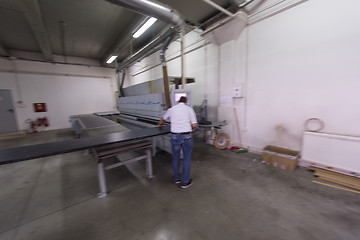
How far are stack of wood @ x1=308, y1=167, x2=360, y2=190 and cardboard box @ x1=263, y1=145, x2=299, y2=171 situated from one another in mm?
348

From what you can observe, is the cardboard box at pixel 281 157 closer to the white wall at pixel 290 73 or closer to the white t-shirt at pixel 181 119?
the white wall at pixel 290 73

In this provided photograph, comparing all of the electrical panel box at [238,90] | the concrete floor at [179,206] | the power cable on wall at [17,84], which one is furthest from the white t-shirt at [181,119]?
the power cable on wall at [17,84]

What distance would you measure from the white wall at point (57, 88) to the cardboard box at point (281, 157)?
8630 mm

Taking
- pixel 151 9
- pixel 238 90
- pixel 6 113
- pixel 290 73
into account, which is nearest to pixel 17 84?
pixel 6 113

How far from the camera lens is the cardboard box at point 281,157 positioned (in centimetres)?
261

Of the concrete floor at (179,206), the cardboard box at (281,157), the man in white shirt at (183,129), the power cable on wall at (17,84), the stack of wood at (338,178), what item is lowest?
the concrete floor at (179,206)

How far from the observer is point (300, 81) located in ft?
8.77

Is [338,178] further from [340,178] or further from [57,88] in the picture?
[57,88]

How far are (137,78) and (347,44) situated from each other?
778 centimetres

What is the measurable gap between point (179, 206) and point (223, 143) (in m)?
2.34

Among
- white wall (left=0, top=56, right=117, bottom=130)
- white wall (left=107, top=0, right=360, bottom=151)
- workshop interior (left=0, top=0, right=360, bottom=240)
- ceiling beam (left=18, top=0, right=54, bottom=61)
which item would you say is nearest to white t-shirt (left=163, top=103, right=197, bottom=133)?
workshop interior (left=0, top=0, right=360, bottom=240)

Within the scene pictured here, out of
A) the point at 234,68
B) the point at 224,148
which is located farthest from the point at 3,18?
the point at 224,148

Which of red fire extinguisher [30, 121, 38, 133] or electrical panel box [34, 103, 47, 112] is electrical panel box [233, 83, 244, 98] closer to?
electrical panel box [34, 103, 47, 112]

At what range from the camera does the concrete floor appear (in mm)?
1502
